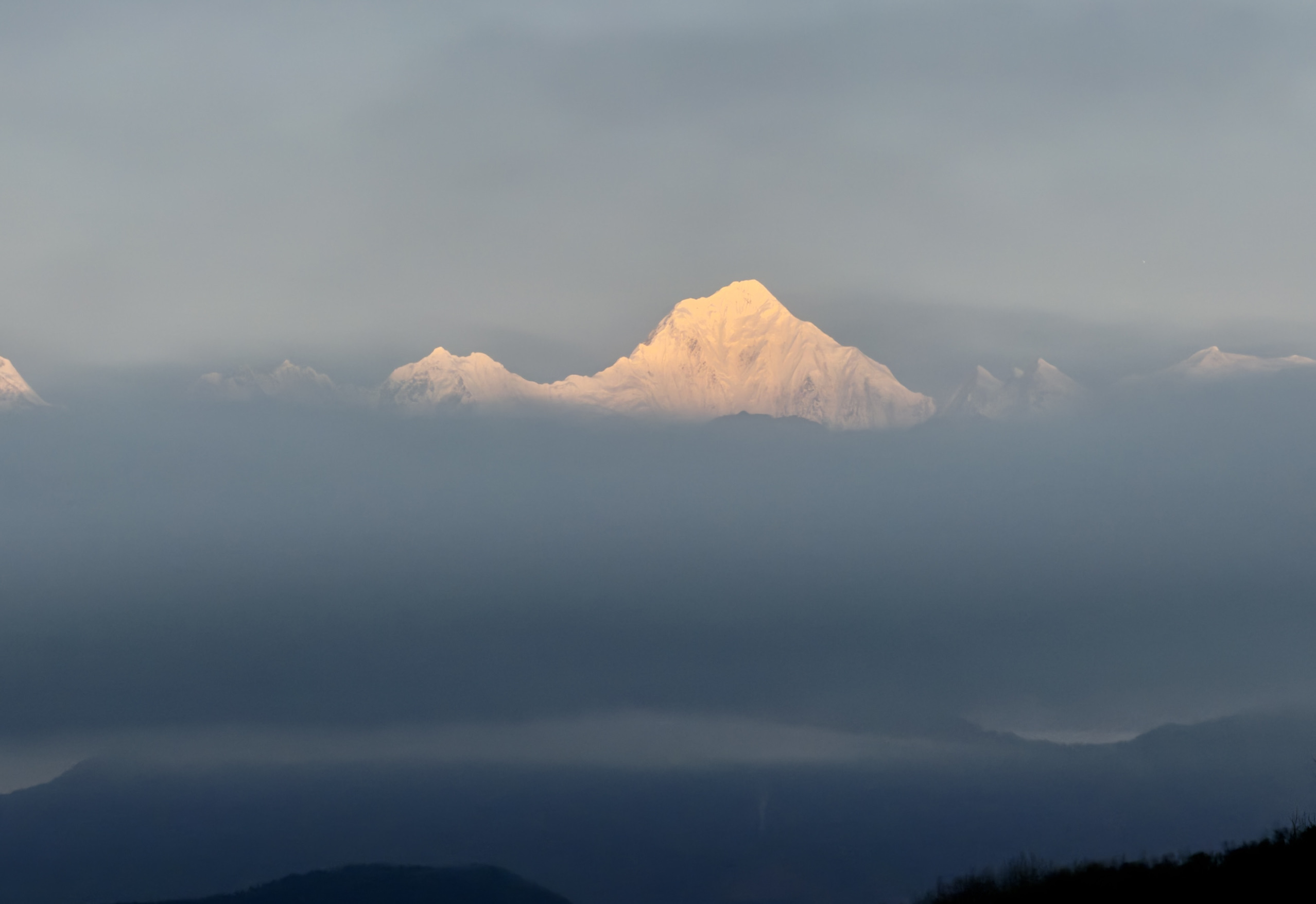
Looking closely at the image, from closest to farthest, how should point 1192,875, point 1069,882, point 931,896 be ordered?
point 1192,875 < point 1069,882 < point 931,896

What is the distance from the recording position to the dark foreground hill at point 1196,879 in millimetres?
51438

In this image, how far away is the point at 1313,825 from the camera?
5378 cm

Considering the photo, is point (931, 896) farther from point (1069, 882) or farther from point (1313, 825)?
point (1313, 825)

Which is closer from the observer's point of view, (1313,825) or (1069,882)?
(1313,825)

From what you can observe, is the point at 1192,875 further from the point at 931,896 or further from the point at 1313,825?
the point at 931,896

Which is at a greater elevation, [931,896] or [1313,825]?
[1313,825]

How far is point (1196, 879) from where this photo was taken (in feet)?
194

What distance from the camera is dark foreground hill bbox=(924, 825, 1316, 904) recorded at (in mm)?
51438

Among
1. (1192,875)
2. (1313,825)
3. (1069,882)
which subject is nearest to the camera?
(1313,825)

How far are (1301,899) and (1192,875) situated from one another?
11.7 metres

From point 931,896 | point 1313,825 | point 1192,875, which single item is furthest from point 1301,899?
point 931,896

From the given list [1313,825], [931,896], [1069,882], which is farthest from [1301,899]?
[931,896]

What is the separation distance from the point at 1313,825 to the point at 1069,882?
86.4 feet

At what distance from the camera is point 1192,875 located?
60.2m
